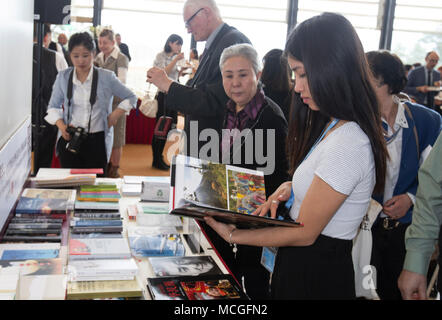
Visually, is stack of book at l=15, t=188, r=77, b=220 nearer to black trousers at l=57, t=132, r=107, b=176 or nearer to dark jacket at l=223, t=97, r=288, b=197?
dark jacket at l=223, t=97, r=288, b=197

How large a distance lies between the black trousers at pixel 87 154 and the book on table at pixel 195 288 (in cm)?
213

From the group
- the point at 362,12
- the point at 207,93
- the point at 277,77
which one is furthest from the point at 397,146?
the point at 362,12

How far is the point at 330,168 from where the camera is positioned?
1.16 metres

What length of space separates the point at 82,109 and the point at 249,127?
160 centimetres

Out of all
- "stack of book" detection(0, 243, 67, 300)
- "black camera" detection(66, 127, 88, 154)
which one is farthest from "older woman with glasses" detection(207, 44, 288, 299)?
"black camera" detection(66, 127, 88, 154)

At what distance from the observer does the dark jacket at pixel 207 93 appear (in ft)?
7.60

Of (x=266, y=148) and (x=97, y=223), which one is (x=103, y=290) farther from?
(x=266, y=148)

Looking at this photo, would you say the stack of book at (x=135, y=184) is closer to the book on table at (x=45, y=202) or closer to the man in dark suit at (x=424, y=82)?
the book on table at (x=45, y=202)

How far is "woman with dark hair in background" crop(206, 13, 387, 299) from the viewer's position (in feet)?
3.81

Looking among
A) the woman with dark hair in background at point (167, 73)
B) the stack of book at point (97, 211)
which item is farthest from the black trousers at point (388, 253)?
the woman with dark hair in background at point (167, 73)

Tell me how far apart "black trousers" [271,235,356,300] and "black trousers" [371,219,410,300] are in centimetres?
83

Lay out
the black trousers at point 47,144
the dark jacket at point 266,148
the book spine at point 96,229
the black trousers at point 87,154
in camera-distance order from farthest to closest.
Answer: the black trousers at point 47,144 → the black trousers at point 87,154 → the dark jacket at point 266,148 → the book spine at point 96,229

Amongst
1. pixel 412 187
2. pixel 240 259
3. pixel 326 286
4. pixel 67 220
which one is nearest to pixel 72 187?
pixel 67 220
